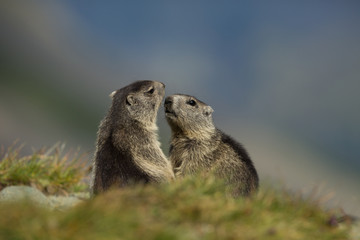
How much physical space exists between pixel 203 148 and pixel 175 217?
16.6 feet

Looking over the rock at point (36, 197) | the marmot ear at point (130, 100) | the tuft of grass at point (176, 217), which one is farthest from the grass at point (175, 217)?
the rock at point (36, 197)

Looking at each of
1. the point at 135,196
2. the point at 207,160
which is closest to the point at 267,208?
the point at 135,196

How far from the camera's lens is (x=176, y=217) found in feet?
20.7

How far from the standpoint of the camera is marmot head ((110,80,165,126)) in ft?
34.6

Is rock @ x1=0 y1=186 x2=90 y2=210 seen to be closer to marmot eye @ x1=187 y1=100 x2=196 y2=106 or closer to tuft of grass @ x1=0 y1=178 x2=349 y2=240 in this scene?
marmot eye @ x1=187 y1=100 x2=196 y2=106

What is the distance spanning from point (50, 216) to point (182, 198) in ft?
6.41

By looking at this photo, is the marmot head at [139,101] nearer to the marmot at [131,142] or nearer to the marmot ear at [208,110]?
the marmot at [131,142]

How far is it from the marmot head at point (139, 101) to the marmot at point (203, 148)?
531mm

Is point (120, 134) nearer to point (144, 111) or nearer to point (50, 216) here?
point (144, 111)

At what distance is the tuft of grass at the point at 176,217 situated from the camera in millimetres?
5598

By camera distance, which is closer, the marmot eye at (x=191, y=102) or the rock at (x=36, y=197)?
the rock at (x=36, y=197)

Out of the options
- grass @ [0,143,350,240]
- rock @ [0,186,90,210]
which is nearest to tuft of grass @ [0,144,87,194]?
rock @ [0,186,90,210]

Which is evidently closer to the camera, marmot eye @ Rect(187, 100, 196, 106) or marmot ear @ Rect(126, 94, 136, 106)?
marmot ear @ Rect(126, 94, 136, 106)

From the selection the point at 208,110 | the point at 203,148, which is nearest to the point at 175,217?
the point at 203,148
